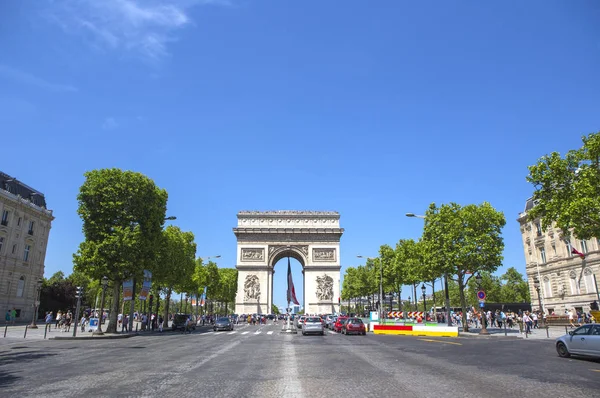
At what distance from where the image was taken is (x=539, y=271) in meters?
51.5

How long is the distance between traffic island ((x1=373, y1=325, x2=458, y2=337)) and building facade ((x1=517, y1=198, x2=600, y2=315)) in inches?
606

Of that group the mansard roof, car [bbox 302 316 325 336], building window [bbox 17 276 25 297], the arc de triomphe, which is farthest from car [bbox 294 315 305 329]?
the mansard roof

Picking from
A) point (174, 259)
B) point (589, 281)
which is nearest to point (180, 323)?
point (174, 259)

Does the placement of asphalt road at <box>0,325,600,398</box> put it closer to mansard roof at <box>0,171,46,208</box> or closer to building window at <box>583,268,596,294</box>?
building window at <box>583,268,596,294</box>

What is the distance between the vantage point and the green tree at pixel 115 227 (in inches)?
1189

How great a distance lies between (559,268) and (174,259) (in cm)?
4239

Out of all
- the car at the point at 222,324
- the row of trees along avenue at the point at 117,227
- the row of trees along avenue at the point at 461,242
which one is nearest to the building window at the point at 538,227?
the row of trees along avenue at the point at 461,242

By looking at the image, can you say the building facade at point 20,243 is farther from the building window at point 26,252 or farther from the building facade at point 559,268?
the building facade at point 559,268

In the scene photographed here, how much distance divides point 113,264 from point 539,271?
48551 mm

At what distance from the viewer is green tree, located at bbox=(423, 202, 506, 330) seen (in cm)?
3234

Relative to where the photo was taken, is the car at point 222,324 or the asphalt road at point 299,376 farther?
the car at point 222,324

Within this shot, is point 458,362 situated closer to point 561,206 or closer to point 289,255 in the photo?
point 561,206

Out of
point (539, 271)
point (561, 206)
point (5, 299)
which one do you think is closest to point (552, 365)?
point (561, 206)

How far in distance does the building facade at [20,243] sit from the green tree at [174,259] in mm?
16028
